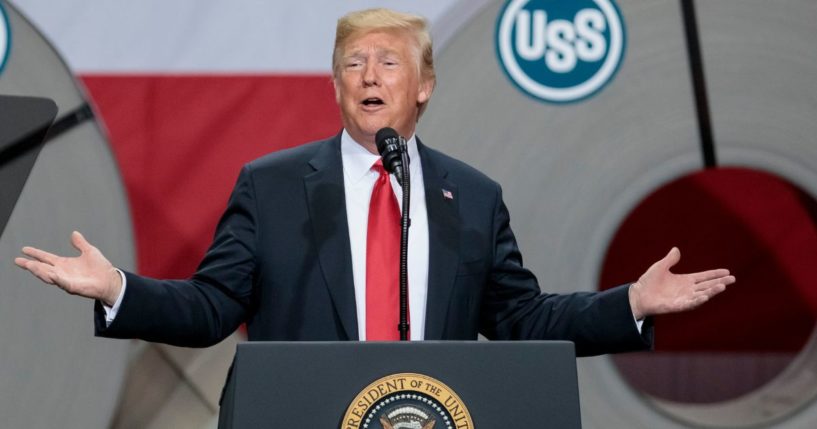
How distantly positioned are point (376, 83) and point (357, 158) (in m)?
0.12

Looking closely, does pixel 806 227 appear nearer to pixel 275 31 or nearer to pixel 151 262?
pixel 275 31

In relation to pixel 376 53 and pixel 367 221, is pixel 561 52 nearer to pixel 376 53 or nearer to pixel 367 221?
pixel 376 53

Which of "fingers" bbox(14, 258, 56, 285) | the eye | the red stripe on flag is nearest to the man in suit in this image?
the eye

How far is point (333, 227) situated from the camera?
6.00ft

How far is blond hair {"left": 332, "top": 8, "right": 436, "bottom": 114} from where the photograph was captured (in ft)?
6.30

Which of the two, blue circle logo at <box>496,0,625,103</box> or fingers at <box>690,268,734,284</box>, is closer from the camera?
fingers at <box>690,268,734,284</box>

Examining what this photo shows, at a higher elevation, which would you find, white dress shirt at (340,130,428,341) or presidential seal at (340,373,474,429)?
white dress shirt at (340,130,428,341)

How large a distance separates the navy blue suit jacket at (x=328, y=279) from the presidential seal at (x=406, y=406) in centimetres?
Result: 35

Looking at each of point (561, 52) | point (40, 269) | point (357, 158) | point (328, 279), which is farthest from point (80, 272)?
point (561, 52)

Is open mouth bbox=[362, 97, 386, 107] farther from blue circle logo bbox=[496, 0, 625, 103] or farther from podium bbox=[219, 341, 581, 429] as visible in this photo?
blue circle logo bbox=[496, 0, 625, 103]

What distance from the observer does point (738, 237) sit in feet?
11.1

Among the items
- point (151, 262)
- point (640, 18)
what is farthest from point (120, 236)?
point (640, 18)

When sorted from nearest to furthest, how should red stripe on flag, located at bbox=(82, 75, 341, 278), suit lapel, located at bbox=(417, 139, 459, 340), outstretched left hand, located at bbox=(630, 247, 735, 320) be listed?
outstretched left hand, located at bbox=(630, 247, 735, 320) < suit lapel, located at bbox=(417, 139, 459, 340) < red stripe on flag, located at bbox=(82, 75, 341, 278)

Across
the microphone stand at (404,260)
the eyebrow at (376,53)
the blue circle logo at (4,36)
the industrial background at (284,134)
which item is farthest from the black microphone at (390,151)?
the blue circle logo at (4,36)
